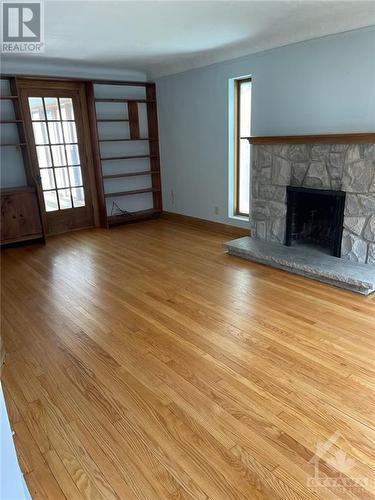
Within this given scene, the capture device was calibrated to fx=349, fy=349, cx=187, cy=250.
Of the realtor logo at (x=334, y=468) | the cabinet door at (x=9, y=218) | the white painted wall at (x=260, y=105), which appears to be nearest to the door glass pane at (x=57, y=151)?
the cabinet door at (x=9, y=218)

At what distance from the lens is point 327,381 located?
6.67 feet

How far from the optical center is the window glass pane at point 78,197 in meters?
5.59

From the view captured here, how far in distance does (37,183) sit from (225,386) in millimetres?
3968

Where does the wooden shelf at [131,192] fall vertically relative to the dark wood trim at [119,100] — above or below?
below

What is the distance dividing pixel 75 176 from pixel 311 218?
3.63m

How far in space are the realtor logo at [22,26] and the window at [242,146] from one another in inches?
96.6

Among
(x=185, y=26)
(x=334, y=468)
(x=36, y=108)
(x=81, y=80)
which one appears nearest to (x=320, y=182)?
(x=185, y=26)

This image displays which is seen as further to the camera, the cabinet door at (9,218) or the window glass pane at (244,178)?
the window glass pane at (244,178)

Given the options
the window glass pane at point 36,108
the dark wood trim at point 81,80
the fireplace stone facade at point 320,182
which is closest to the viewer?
the fireplace stone facade at point 320,182

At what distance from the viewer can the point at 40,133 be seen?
199 inches

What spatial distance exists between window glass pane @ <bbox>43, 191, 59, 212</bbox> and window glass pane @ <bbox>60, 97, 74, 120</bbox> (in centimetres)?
115

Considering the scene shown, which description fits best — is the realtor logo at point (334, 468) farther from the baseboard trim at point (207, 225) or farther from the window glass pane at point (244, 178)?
the window glass pane at point (244, 178)

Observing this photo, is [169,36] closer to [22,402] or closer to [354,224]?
[354,224]

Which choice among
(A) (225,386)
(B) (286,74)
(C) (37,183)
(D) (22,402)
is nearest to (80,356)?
(D) (22,402)
